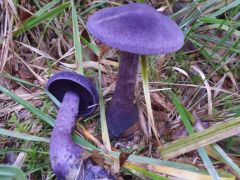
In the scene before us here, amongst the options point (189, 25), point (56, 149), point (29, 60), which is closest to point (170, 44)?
point (56, 149)

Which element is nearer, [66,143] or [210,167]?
[210,167]

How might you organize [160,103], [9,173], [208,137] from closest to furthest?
[9,173], [208,137], [160,103]

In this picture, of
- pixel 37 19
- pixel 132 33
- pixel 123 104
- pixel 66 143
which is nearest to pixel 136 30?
pixel 132 33

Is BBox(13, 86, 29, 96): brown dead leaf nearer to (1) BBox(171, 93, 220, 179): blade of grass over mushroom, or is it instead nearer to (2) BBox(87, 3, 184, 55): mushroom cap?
(2) BBox(87, 3, 184, 55): mushroom cap

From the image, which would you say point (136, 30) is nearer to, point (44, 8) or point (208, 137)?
point (208, 137)

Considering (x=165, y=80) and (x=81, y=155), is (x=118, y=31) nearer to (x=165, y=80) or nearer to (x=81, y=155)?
(x=81, y=155)
